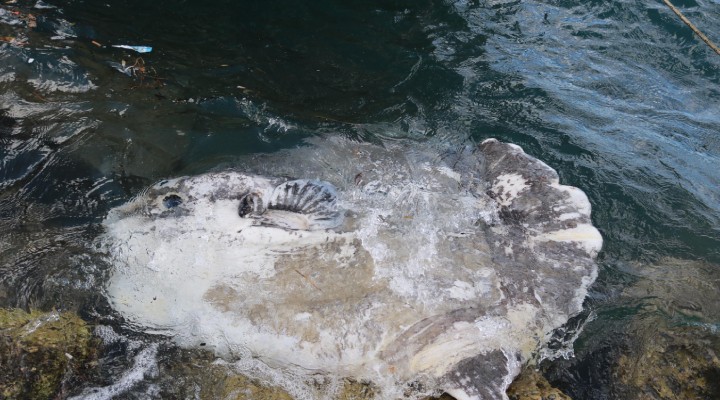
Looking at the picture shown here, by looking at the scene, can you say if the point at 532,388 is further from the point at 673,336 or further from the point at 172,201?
the point at 172,201

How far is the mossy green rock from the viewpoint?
2.54m

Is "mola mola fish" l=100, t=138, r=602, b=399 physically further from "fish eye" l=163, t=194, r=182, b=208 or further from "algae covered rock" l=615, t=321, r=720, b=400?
"algae covered rock" l=615, t=321, r=720, b=400

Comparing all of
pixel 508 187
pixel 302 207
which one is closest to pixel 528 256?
pixel 508 187

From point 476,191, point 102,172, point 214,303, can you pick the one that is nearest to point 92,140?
point 102,172

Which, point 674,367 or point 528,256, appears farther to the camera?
point 528,256

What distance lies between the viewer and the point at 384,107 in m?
5.29

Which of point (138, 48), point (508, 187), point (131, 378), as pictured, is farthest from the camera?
point (138, 48)

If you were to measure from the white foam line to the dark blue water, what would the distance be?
0.47 m

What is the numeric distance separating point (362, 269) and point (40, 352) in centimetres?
180

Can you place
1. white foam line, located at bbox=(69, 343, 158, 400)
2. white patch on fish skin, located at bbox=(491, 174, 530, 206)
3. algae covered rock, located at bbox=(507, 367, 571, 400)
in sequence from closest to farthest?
white foam line, located at bbox=(69, 343, 158, 400) < algae covered rock, located at bbox=(507, 367, 571, 400) < white patch on fish skin, located at bbox=(491, 174, 530, 206)

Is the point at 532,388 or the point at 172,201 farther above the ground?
the point at 172,201

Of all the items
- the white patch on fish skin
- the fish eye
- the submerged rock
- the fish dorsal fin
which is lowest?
the submerged rock

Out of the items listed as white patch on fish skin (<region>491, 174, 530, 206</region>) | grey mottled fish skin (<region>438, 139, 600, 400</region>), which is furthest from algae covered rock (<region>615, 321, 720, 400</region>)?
white patch on fish skin (<region>491, 174, 530, 206</region>)

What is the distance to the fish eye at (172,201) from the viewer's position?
3746 millimetres
